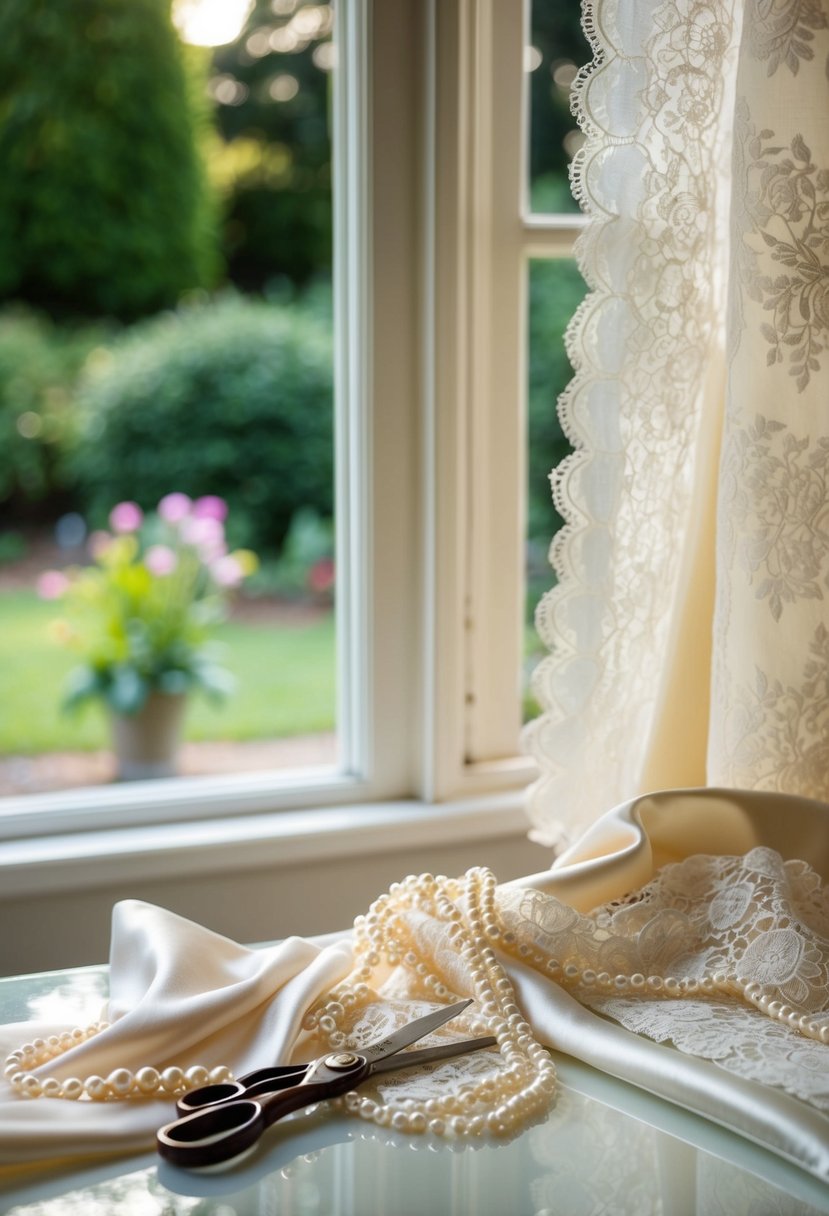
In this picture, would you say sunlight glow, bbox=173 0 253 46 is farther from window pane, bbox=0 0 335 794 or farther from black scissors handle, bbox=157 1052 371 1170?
black scissors handle, bbox=157 1052 371 1170

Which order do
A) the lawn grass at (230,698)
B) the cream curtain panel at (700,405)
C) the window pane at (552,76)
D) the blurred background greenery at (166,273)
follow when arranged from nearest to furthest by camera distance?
the cream curtain panel at (700,405), the window pane at (552,76), the lawn grass at (230,698), the blurred background greenery at (166,273)

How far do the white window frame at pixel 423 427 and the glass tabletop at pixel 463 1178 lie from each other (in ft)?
2.14

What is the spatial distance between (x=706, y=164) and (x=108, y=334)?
13.2 feet

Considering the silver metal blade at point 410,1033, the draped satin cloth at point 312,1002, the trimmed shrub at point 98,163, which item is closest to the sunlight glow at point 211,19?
the trimmed shrub at point 98,163

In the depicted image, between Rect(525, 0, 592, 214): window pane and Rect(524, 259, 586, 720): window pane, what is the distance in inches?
7.4

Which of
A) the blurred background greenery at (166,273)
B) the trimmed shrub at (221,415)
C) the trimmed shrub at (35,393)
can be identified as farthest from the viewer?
the trimmed shrub at (35,393)

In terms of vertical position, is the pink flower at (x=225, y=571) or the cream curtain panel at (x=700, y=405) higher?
the cream curtain panel at (x=700, y=405)

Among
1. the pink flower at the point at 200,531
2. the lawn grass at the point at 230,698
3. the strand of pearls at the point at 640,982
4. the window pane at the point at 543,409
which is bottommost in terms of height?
the lawn grass at the point at 230,698

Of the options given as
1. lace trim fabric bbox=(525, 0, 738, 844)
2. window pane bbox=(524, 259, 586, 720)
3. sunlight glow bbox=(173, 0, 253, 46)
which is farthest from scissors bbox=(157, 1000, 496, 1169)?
sunlight glow bbox=(173, 0, 253, 46)

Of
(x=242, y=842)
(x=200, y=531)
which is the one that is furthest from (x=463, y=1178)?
(x=200, y=531)

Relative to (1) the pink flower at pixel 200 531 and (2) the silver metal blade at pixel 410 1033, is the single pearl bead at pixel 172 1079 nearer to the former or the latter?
(2) the silver metal blade at pixel 410 1033

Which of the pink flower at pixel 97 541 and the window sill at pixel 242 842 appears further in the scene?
the pink flower at pixel 97 541

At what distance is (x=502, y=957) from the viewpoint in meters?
0.83

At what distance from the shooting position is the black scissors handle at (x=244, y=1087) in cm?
67
